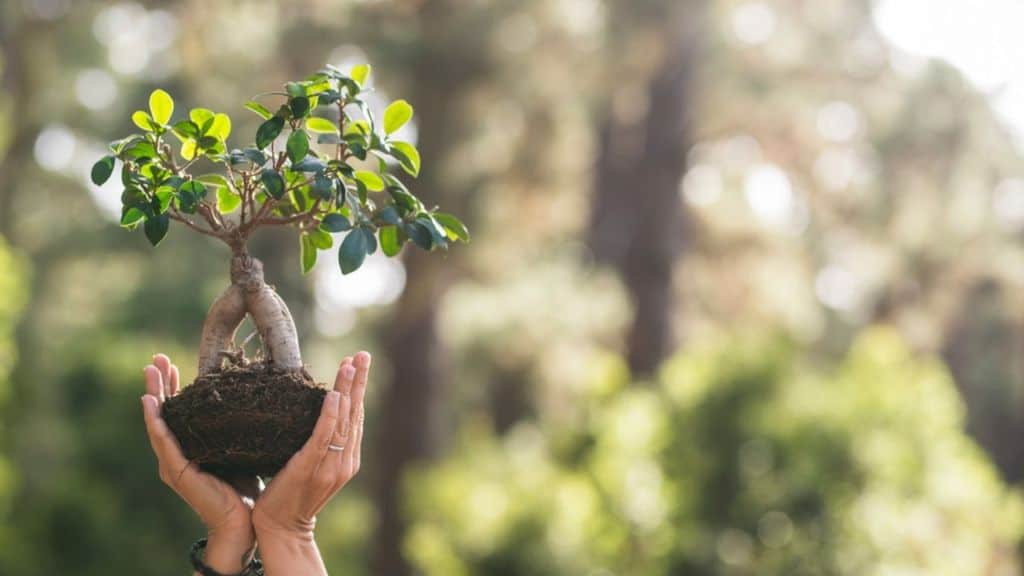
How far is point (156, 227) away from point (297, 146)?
0.28 m

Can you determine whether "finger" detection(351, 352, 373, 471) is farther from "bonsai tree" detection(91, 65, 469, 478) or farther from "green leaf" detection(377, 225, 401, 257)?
"green leaf" detection(377, 225, 401, 257)

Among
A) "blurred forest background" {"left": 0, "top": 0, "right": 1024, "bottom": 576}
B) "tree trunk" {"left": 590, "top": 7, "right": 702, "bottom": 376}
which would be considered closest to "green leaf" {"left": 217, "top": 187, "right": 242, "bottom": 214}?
"blurred forest background" {"left": 0, "top": 0, "right": 1024, "bottom": 576}

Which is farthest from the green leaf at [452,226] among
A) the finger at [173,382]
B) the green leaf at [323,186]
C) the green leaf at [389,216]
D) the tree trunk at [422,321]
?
the tree trunk at [422,321]

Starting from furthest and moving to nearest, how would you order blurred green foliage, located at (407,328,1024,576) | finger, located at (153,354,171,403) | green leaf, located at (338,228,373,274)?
1. blurred green foliage, located at (407,328,1024,576)
2. finger, located at (153,354,171,403)
3. green leaf, located at (338,228,373,274)

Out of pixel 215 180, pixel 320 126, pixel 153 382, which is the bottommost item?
pixel 153 382

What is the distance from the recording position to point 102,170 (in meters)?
2.20

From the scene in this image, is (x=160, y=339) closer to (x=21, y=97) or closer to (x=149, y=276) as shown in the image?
(x=149, y=276)

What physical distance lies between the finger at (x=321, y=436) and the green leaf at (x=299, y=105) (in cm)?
49

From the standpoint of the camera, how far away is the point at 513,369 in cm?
1212

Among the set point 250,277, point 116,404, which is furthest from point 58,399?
point 250,277

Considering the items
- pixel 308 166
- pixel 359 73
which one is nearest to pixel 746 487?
pixel 359 73

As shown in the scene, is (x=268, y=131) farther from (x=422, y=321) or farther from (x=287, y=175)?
(x=422, y=321)

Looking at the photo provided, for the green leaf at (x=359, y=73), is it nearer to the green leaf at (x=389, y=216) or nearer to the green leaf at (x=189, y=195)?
the green leaf at (x=389, y=216)

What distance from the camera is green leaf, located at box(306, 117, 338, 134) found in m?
2.45
